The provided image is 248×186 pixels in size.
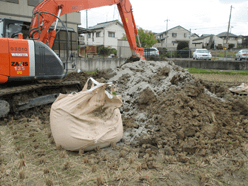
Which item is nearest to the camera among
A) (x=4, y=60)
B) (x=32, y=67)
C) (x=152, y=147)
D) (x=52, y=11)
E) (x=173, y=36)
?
(x=152, y=147)

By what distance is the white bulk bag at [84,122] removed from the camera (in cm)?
304

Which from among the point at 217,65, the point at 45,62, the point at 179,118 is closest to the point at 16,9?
the point at 45,62

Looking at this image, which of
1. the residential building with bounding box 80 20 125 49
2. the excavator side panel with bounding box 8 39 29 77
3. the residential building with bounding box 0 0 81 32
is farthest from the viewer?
the residential building with bounding box 80 20 125 49

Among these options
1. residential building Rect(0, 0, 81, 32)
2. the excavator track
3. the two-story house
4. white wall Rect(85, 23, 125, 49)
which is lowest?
the excavator track

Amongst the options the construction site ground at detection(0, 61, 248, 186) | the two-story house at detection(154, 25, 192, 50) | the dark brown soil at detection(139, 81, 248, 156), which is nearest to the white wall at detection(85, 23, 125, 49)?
the two-story house at detection(154, 25, 192, 50)

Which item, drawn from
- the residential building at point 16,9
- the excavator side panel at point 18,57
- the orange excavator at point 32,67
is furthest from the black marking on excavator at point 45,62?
the residential building at point 16,9

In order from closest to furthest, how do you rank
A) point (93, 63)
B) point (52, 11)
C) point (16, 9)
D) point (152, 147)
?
point (152, 147), point (52, 11), point (16, 9), point (93, 63)

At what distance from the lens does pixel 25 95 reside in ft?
16.2

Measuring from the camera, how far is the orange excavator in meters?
4.36

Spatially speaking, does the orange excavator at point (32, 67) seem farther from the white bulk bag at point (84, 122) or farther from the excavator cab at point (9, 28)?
the white bulk bag at point (84, 122)

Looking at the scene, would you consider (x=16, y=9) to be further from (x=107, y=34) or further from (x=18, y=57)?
(x=107, y=34)

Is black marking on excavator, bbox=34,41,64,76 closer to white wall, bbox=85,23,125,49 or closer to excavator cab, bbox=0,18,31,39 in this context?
excavator cab, bbox=0,18,31,39

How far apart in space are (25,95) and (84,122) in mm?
2559

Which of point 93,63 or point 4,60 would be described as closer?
point 4,60
